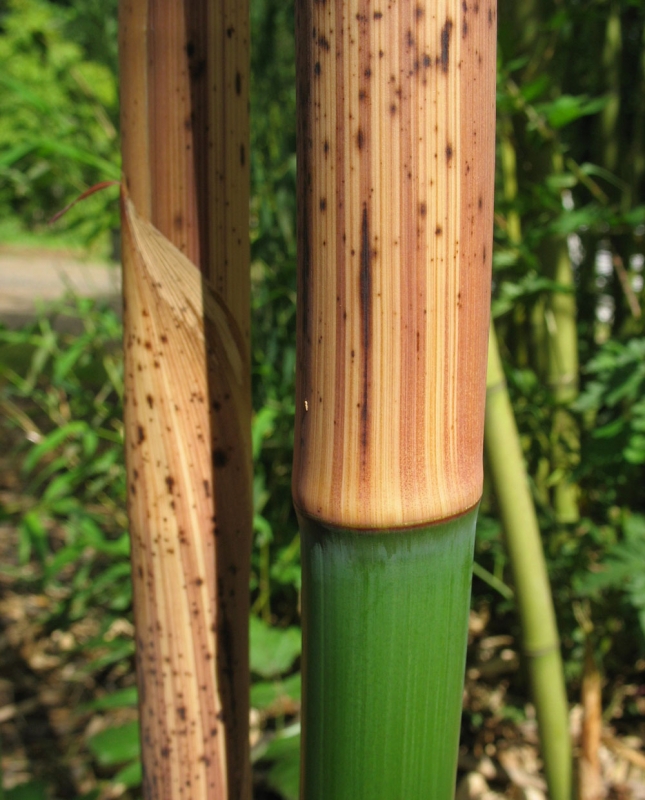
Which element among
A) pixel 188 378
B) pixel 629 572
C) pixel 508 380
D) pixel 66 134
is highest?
pixel 66 134

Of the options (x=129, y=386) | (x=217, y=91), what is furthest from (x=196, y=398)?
(x=217, y=91)

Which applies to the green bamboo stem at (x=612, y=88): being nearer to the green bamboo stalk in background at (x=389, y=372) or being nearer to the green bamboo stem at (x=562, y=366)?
the green bamboo stem at (x=562, y=366)

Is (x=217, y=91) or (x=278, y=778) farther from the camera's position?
(x=278, y=778)

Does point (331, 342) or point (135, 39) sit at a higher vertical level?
point (135, 39)

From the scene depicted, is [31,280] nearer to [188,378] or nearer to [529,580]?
[529,580]

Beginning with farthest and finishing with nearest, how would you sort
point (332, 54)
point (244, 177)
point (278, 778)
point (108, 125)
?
1. point (108, 125)
2. point (278, 778)
3. point (244, 177)
4. point (332, 54)

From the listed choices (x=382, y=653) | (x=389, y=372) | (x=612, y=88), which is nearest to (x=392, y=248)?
(x=389, y=372)

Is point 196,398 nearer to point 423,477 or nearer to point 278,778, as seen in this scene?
point 423,477
